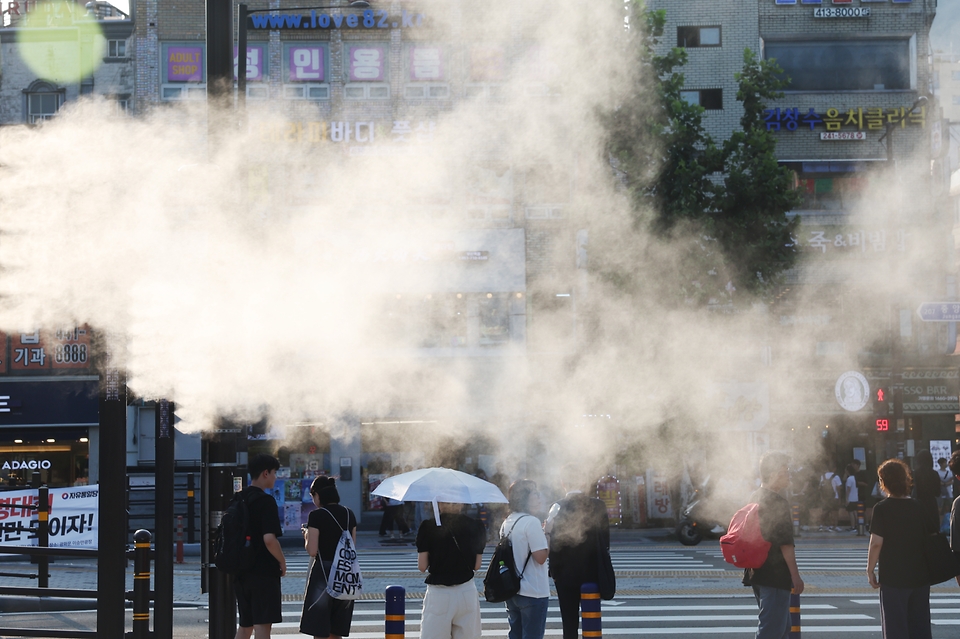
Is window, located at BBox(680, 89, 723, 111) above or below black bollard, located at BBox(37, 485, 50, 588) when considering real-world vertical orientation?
above

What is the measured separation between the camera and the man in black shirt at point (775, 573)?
631 centimetres

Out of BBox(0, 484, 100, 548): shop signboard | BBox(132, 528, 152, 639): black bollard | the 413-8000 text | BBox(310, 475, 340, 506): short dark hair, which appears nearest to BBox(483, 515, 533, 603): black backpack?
BBox(310, 475, 340, 506): short dark hair

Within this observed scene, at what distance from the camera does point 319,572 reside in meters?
6.94

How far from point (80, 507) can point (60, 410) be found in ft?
36.1

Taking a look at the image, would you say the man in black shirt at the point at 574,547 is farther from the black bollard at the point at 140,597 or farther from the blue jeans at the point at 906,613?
the black bollard at the point at 140,597

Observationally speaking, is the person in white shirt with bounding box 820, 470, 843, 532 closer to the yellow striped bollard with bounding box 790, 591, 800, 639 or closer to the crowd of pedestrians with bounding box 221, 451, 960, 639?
the crowd of pedestrians with bounding box 221, 451, 960, 639

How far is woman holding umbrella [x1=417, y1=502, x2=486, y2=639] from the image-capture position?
6.42 metres

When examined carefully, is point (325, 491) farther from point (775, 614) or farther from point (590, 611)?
point (775, 614)

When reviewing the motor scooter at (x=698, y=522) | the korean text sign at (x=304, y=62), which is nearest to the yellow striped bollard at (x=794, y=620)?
the motor scooter at (x=698, y=522)

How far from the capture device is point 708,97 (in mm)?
25812

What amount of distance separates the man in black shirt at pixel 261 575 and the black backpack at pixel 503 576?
4.94ft

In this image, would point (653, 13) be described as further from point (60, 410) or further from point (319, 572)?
point (60, 410)

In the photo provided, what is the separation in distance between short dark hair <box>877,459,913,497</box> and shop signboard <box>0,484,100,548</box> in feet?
36.5

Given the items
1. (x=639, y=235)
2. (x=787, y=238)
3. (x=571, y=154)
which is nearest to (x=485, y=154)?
(x=571, y=154)
